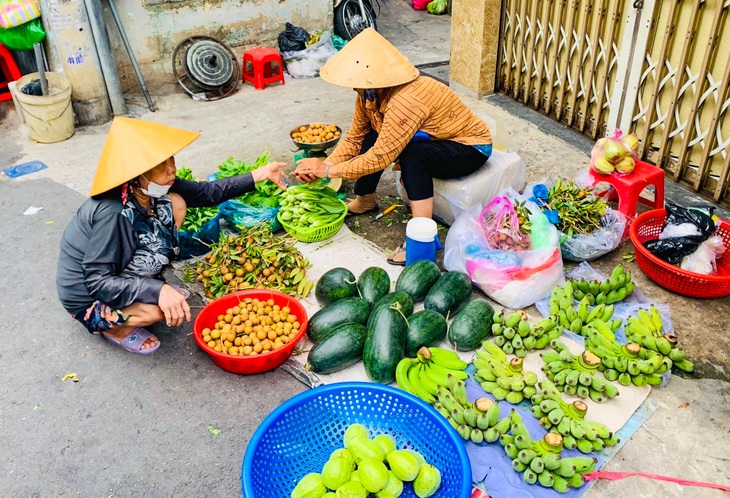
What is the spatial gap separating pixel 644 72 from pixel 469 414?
10.7ft

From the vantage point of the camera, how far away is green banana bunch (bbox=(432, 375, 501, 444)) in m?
2.54

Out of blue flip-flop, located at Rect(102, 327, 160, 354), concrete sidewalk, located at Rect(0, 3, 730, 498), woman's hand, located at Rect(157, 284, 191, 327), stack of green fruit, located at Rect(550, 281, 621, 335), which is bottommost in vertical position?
concrete sidewalk, located at Rect(0, 3, 730, 498)

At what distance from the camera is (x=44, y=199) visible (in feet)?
15.4

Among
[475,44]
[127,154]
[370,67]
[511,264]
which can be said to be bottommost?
[511,264]

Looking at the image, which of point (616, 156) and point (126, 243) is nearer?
point (126, 243)

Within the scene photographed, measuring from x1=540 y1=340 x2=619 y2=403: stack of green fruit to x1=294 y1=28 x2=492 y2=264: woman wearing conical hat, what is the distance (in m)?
1.25

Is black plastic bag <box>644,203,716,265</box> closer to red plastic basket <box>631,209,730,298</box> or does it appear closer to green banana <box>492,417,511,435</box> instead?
red plastic basket <box>631,209,730,298</box>

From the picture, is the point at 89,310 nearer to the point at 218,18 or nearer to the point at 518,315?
the point at 518,315

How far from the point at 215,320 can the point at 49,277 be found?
1.44 metres

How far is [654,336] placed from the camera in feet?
9.76

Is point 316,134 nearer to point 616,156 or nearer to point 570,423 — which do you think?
point 616,156

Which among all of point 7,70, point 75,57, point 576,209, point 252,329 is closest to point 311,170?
point 252,329

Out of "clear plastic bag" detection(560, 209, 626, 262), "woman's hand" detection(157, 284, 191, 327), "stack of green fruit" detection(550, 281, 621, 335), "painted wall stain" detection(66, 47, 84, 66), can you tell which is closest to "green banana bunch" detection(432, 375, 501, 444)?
"stack of green fruit" detection(550, 281, 621, 335)

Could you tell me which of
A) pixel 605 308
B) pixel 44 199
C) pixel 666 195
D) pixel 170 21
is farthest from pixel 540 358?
pixel 170 21
